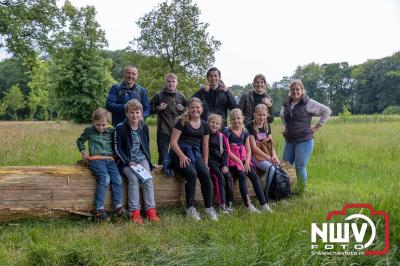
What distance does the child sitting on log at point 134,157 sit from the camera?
214 inches

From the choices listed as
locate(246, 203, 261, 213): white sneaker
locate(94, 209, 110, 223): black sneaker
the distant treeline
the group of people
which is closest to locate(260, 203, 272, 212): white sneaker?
the group of people

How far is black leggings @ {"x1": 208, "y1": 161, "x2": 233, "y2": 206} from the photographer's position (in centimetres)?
583

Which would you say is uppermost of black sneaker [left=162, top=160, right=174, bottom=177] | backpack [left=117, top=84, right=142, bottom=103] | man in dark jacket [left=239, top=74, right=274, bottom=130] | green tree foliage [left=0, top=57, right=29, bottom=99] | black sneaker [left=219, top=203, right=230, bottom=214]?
green tree foliage [left=0, top=57, right=29, bottom=99]

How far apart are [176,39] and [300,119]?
68.9 feet

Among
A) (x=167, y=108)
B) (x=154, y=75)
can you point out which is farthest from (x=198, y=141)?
(x=154, y=75)

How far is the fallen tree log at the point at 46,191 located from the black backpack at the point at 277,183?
2.39 m

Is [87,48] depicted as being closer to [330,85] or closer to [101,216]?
[101,216]

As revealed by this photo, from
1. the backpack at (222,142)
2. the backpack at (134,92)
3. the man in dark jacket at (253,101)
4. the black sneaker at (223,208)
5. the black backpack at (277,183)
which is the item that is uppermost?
the backpack at (134,92)

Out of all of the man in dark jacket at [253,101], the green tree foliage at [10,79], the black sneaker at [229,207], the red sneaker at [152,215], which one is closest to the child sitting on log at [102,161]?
the red sneaker at [152,215]

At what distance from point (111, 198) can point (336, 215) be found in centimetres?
303

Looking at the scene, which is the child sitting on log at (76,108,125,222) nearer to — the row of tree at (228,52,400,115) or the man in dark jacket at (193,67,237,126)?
the man in dark jacket at (193,67,237,126)

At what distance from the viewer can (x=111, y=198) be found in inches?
217

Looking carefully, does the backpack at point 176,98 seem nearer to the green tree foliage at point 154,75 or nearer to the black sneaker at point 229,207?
the black sneaker at point 229,207

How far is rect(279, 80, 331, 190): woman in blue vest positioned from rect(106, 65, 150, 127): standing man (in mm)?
2465
